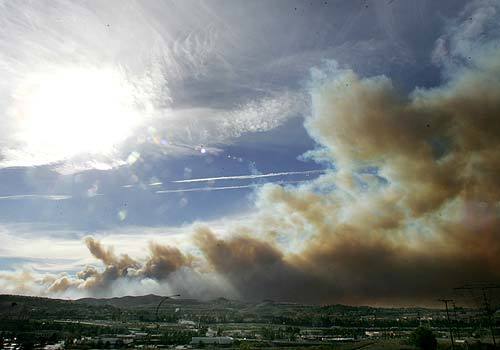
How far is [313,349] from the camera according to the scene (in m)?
116

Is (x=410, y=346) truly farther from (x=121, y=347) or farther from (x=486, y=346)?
(x=121, y=347)

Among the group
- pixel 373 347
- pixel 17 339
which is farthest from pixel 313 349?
pixel 17 339

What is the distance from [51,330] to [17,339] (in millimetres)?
36728

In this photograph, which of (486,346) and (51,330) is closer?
(486,346)

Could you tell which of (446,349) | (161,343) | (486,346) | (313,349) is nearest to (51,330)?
(161,343)

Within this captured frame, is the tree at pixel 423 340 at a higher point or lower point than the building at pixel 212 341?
higher

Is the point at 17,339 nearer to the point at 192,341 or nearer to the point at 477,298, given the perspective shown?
the point at 192,341

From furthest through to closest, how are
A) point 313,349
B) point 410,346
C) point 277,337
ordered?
point 277,337
point 410,346
point 313,349

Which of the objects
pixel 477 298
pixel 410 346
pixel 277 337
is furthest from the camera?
pixel 277 337

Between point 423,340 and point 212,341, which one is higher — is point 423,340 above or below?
above

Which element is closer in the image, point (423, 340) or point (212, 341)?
point (423, 340)

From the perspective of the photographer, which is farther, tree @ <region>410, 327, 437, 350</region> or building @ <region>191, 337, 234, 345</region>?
building @ <region>191, 337, 234, 345</region>

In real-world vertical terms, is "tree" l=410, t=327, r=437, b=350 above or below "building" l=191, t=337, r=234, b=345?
above

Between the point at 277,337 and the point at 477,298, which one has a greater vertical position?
the point at 477,298
